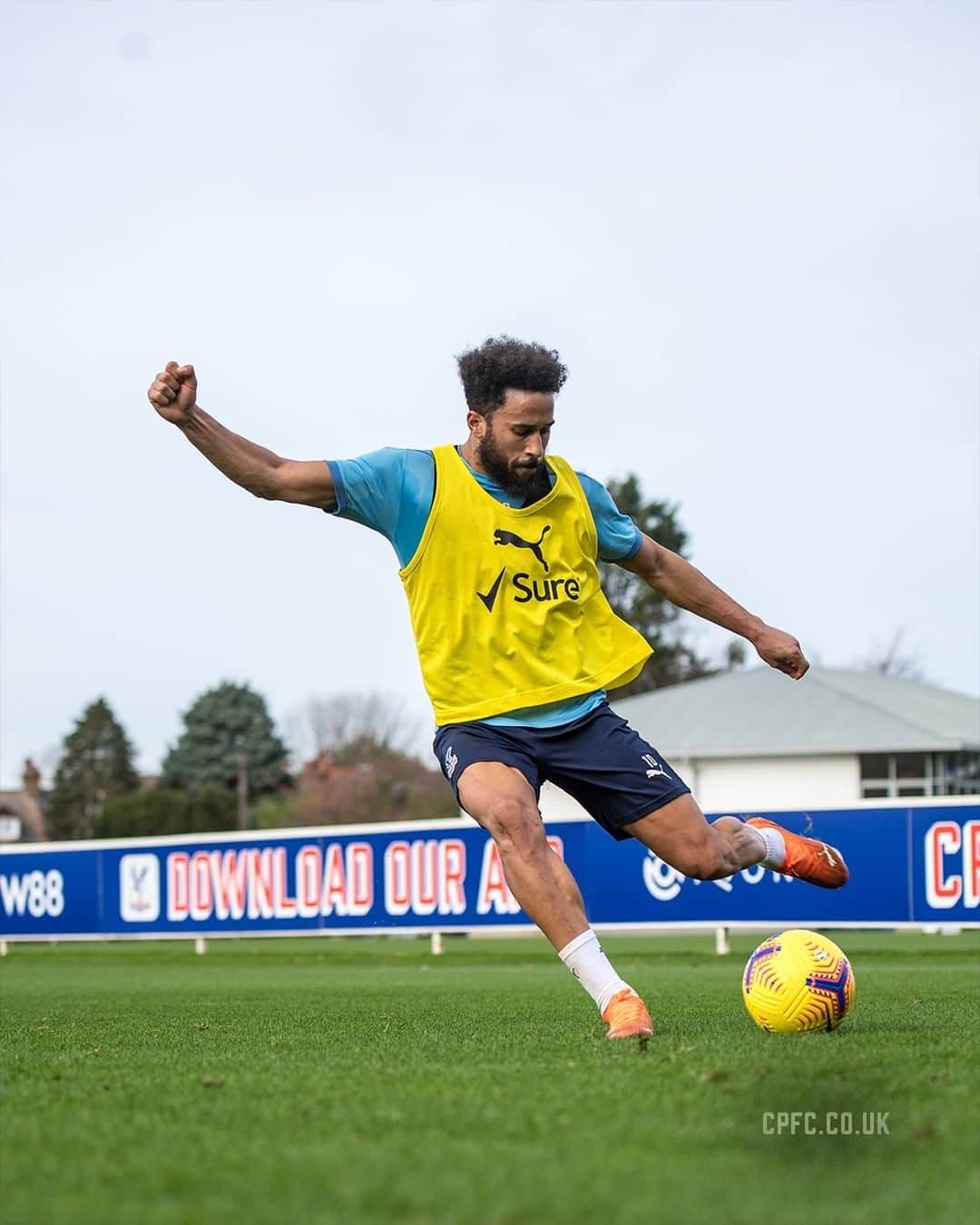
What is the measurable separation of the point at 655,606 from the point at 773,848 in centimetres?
6807

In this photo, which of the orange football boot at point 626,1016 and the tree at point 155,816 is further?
the tree at point 155,816

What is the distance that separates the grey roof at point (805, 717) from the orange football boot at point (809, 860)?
3812 centimetres

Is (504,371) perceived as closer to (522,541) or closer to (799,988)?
(522,541)

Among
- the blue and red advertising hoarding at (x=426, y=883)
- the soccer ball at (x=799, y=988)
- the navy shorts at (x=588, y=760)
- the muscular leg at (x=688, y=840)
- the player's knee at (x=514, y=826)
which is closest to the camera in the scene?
the player's knee at (x=514, y=826)

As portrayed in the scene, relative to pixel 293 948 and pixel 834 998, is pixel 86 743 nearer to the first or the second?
pixel 293 948

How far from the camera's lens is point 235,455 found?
18.7 ft

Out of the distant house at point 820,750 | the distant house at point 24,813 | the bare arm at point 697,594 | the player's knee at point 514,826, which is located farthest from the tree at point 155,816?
the player's knee at point 514,826

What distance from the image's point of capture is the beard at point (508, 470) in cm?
610

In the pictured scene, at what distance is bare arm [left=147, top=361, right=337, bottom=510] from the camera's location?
5621 mm

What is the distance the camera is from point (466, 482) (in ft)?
20.1

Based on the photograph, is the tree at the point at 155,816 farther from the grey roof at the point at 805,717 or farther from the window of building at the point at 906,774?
the window of building at the point at 906,774

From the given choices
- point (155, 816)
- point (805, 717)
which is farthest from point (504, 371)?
point (155, 816)

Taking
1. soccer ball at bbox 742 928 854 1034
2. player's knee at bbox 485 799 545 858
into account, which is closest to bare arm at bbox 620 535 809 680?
soccer ball at bbox 742 928 854 1034

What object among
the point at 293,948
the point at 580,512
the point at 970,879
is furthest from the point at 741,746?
the point at 580,512
